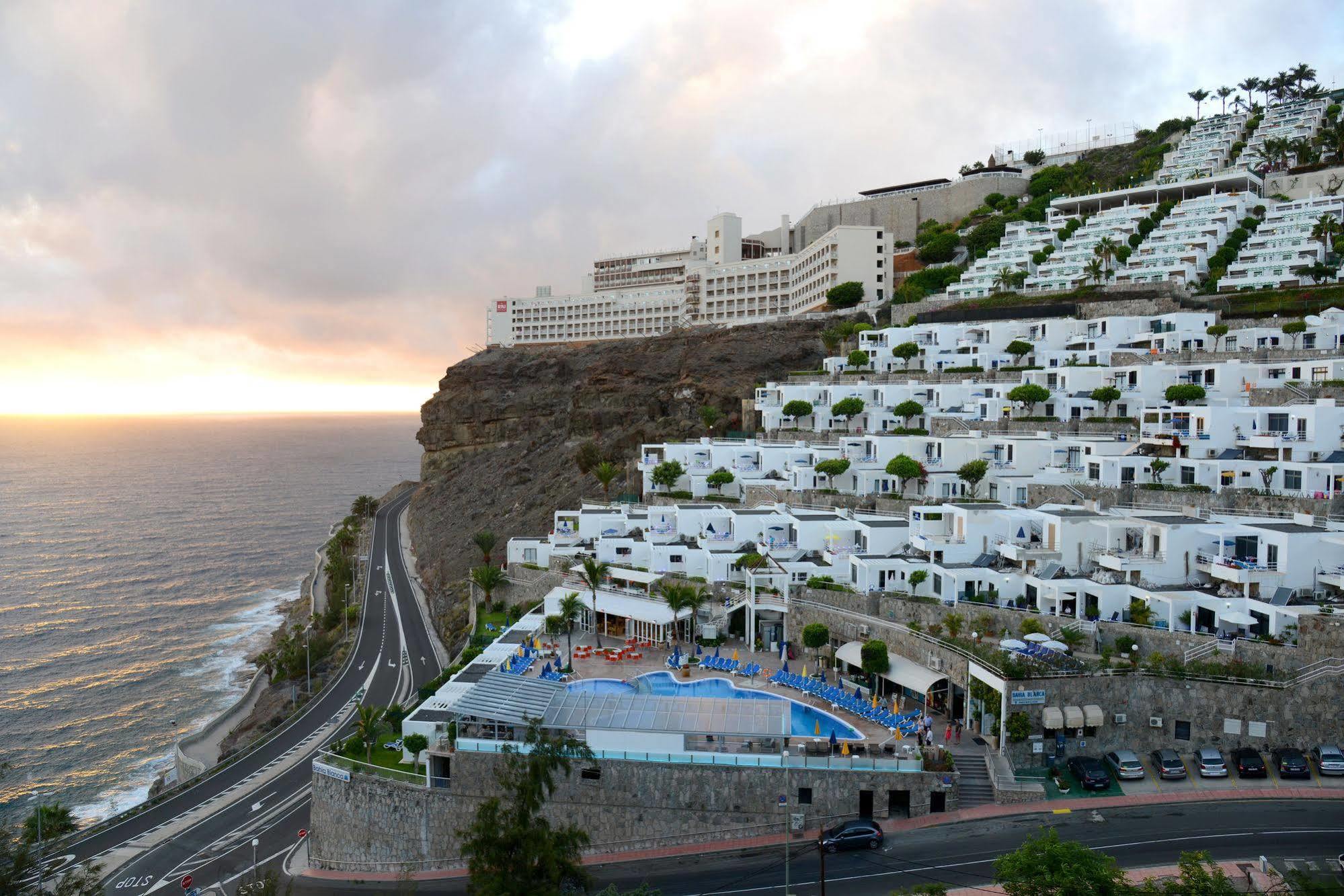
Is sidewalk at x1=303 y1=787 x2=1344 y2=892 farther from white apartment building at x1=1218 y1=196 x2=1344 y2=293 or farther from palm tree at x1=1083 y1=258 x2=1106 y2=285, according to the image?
palm tree at x1=1083 y1=258 x2=1106 y2=285

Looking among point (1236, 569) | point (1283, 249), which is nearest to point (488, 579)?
point (1236, 569)

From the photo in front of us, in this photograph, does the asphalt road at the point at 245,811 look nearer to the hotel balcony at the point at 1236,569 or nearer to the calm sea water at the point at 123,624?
the calm sea water at the point at 123,624

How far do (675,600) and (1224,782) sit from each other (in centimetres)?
2519

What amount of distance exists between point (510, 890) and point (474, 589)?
40.4 meters

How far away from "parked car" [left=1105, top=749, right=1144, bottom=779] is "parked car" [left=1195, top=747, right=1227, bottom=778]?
2.00 meters

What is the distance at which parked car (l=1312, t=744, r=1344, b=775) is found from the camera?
31750mm

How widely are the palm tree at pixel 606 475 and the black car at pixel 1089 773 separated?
4718cm

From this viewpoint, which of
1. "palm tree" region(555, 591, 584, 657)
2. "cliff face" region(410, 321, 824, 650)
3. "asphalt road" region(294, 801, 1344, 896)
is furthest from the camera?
"cliff face" region(410, 321, 824, 650)

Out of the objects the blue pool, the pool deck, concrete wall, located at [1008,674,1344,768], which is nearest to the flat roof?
the blue pool

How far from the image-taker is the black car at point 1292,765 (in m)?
31.5

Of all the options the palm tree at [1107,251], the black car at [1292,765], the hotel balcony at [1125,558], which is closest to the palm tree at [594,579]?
the hotel balcony at [1125,558]

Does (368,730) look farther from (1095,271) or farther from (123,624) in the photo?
(1095,271)

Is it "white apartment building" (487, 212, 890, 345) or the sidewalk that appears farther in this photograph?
"white apartment building" (487, 212, 890, 345)

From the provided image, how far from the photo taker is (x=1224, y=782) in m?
32.0
